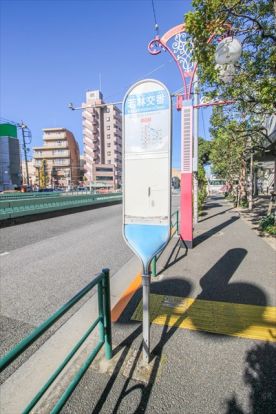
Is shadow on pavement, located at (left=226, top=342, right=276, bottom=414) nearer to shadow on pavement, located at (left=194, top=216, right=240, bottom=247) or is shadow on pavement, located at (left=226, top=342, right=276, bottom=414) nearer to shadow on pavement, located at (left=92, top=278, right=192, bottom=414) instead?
shadow on pavement, located at (left=92, top=278, right=192, bottom=414)

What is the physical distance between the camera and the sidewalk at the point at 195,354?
2018 mm

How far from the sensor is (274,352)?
100 inches

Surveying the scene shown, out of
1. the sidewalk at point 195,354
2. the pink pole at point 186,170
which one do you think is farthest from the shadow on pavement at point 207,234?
the sidewalk at point 195,354

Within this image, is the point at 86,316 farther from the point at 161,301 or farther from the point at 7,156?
the point at 7,156

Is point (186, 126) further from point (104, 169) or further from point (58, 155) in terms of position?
point (58, 155)

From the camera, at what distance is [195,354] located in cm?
256

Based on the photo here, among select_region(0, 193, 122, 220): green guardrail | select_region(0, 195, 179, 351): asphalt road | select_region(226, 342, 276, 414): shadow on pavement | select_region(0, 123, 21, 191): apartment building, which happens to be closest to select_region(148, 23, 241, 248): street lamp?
select_region(0, 195, 179, 351): asphalt road

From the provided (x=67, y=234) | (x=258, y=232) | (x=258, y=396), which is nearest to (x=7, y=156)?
(x=67, y=234)

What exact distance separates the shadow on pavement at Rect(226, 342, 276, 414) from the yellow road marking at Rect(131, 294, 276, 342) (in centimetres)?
25

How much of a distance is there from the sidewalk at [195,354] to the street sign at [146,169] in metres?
0.65

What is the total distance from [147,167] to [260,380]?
230 cm

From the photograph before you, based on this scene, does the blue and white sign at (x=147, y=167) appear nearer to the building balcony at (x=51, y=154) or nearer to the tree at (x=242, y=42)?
the tree at (x=242, y=42)

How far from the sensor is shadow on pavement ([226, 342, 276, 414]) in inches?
76.5

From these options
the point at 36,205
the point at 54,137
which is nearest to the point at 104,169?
the point at 54,137
